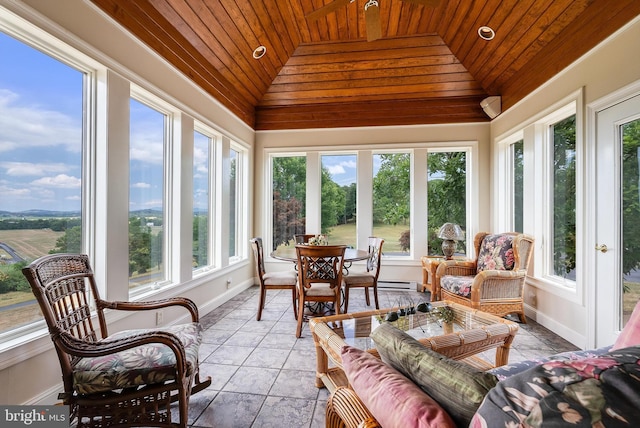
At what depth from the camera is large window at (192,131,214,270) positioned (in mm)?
3524

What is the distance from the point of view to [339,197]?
505cm

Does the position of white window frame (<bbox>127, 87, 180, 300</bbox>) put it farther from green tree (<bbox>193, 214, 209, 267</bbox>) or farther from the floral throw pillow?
the floral throw pillow

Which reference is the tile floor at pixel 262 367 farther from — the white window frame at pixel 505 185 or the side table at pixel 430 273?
the white window frame at pixel 505 185

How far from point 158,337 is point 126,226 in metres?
1.34

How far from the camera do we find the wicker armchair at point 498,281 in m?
3.12

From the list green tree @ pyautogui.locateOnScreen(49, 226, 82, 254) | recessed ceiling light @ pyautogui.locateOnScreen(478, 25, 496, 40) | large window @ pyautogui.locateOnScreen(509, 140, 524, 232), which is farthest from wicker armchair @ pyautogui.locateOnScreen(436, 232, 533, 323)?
green tree @ pyautogui.locateOnScreen(49, 226, 82, 254)

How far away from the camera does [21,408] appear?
1.57 meters

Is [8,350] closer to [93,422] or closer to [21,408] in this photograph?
[21,408]

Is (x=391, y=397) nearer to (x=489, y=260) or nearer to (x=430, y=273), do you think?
(x=489, y=260)

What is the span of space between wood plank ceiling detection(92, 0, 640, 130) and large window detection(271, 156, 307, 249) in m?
0.68

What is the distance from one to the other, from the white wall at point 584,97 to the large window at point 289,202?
3327mm

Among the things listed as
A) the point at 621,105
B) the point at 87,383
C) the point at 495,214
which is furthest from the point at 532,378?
the point at 495,214

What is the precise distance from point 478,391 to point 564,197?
322 centimetres

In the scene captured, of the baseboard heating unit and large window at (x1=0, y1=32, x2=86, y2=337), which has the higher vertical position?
large window at (x1=0, y1=32, x2=86, y2=337)
